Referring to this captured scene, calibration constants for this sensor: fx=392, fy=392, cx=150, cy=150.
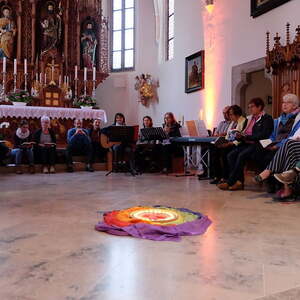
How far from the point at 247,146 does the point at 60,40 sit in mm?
8048

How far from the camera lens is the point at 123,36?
13.0m

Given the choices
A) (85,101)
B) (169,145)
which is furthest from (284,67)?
(85,101)

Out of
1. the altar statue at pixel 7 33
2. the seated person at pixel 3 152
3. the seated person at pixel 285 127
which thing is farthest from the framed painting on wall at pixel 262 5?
the altar statue at pixel 7 33

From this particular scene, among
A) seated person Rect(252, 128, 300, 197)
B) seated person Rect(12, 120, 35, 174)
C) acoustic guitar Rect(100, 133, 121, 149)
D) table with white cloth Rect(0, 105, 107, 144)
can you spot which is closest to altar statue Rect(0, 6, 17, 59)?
table with white cloth Rect(0, 105, 107, 144)

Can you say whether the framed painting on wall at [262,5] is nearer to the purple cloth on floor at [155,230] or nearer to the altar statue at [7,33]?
the purple cloth on floor at [155,230]

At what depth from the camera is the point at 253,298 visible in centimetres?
156

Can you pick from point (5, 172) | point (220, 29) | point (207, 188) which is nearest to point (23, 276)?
point (207, 188)

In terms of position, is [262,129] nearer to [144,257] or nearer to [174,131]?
[174,131]

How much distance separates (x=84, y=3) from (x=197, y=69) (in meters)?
4.54

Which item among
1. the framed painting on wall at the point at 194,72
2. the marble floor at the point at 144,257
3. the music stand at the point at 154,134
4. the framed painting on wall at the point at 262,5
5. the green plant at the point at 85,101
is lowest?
the marble floor at the point at 144,257

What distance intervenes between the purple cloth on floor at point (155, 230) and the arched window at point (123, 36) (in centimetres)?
1049

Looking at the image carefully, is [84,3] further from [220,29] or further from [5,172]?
[5,172]

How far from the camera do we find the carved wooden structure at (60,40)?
10.8 meters

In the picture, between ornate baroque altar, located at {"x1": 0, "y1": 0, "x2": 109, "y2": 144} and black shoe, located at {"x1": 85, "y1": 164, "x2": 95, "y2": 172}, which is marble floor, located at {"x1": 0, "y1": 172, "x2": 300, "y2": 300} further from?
ornate baroque altar, located at {"x1": 0, "y1": 0, "x2": 109, "y2": 144}
